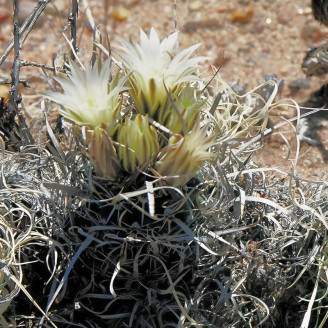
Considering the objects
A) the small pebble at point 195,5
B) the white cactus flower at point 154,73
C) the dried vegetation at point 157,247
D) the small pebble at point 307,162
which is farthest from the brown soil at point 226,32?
the white cactus flower at point 154,73

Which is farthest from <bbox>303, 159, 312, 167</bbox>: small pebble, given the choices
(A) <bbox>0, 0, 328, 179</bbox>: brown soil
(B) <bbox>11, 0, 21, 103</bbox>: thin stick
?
(B) <bbox>11, 0, 21, 103</bbox>: thin stick

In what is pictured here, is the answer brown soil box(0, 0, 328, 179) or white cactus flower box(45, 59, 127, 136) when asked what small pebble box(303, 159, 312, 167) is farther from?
white cactus flower box(45, 59, 127, 136)

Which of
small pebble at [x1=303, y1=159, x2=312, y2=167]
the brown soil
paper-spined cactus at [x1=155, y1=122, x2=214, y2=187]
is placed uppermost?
paper-spined cactus at [x1=155, y1=122, x2=214, y2=187]

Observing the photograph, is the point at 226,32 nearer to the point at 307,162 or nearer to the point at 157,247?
the point at 307,162

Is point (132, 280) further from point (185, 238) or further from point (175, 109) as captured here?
point (175, 109)

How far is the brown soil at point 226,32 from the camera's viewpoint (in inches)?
89.8

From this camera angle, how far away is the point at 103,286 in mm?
1265

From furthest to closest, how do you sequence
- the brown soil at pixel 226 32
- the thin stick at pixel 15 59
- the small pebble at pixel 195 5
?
the small pebble at pixel 195 5, the brown soil at pixel 226 32, the thin stick at pixel 15 59

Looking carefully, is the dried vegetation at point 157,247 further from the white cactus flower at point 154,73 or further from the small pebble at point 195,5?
the small pebble at point 195,5

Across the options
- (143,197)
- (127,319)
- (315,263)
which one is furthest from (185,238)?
(315,263)

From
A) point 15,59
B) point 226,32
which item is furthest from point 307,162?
point 15,59

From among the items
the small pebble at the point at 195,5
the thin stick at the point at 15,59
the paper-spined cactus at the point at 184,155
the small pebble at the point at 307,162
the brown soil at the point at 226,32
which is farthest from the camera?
the small pebble at the point at 195,5

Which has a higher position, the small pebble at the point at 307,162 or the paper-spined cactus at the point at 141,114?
the paper-spined cactus at the point at 141,114

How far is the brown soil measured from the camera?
7.48ft
